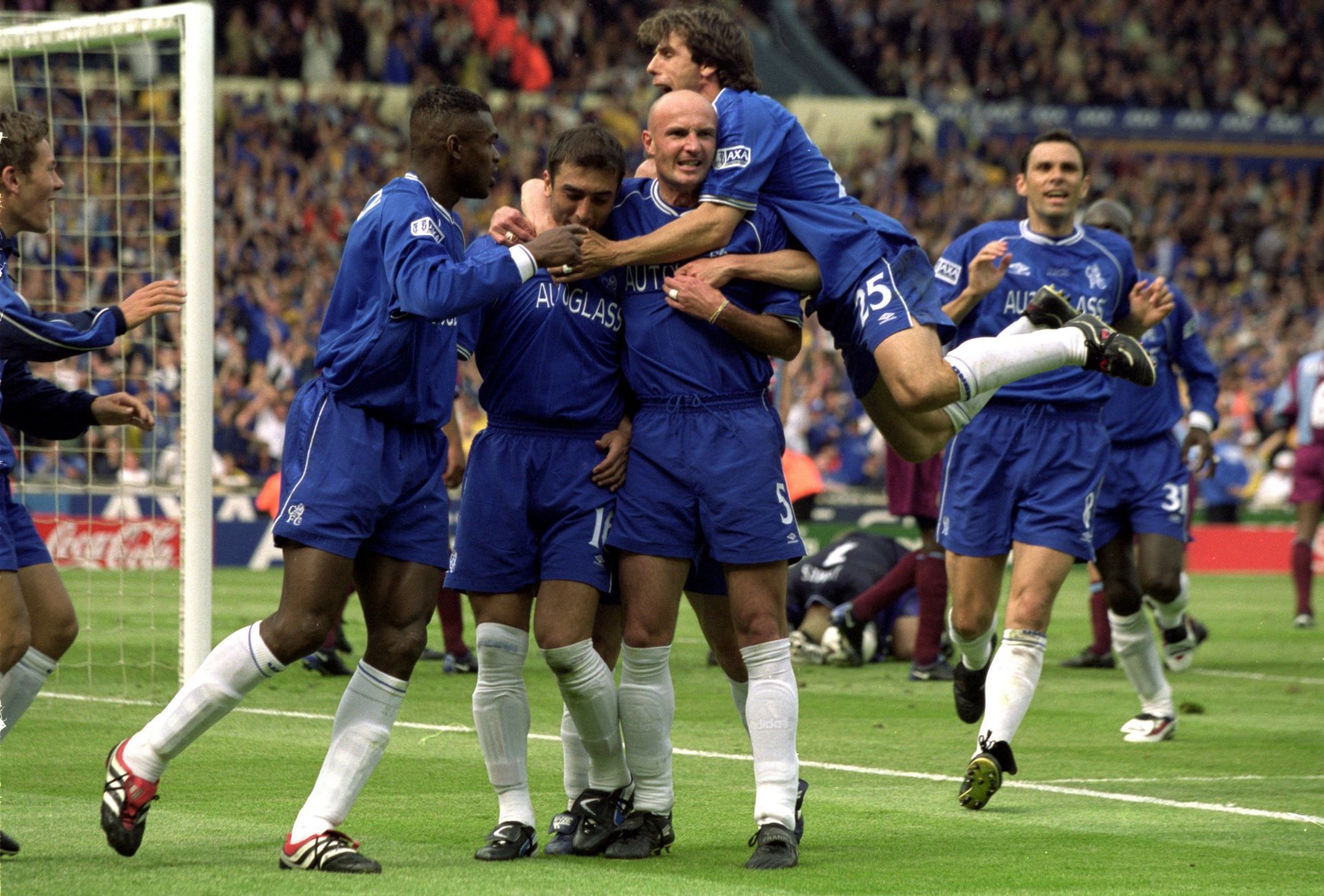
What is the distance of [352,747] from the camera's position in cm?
503

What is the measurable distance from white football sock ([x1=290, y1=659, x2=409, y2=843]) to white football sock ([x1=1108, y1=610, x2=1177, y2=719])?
174 inches

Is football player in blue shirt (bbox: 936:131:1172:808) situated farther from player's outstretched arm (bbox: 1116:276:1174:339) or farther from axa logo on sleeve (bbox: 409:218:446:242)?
axa logo on sleeve (bbox: 409:218:446:242)

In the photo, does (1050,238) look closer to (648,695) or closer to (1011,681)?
(1011,681)

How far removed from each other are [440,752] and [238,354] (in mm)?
13868

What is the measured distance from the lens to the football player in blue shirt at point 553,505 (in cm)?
529

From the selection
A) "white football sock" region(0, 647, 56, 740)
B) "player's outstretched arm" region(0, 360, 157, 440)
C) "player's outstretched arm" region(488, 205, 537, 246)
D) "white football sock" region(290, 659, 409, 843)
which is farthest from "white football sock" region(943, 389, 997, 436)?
"white football sock" region(0, 647, 56, 740)

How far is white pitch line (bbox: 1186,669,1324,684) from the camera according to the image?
11.0m

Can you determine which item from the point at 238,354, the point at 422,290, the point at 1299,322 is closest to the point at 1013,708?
the point at 422,290

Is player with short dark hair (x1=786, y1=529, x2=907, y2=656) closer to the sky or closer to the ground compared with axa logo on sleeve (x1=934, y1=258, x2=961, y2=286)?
closer to the ground

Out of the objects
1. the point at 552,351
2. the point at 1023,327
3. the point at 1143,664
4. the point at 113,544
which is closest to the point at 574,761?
the point at 552,351

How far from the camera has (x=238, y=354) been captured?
2044 cm

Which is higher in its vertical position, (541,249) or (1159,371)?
(541,249)

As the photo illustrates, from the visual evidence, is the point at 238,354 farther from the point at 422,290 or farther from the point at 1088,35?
the point at 1088,35

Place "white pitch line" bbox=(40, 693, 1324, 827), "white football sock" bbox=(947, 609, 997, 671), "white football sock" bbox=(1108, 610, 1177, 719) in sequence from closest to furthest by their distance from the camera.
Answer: "white pitch line" bbox=(40, 693, 1324, 827) → "white football sock" bbox=(947, 609, 997, 671) → "white football sock" bbox=(1108, 610, 1177, 719)
